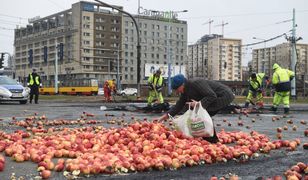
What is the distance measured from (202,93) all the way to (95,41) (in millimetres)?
115143

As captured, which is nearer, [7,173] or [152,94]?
[7,173]

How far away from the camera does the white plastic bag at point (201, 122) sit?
251 inches

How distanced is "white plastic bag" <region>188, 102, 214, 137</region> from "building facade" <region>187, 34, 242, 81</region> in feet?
347

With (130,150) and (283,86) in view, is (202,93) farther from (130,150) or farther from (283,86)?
(283,86)

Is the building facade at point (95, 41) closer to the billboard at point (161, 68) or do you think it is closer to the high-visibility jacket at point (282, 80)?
the billboard at point (161, 68)

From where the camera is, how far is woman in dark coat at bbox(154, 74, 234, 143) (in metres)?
6.74

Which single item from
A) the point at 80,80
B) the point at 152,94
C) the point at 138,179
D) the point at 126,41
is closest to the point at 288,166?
the point at 138,179

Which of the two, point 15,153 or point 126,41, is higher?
point 126,41

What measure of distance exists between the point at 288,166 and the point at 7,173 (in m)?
3.32

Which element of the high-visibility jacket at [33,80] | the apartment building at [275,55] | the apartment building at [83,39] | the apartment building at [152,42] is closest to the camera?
the high-visibility jacket at [33,80]

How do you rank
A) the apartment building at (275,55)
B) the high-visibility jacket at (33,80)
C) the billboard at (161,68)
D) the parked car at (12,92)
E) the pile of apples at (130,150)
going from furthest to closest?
the apartment building at (275,55) → the billboard at (161,68) → the high-visibility jacket at (33,80) → the parked car at (12,92) → the pile of apples at (130,150)

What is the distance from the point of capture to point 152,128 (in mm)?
6883

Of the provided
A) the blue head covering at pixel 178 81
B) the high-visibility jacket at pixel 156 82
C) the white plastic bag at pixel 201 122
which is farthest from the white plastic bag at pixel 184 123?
the high-visibility jacket at pixel 156 82

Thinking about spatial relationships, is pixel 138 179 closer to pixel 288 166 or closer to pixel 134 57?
pixel 288 166
